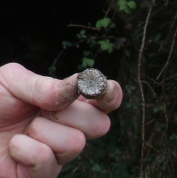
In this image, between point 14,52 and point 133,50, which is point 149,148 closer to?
point 133,50

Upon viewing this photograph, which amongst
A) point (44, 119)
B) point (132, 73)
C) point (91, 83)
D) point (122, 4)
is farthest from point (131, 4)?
point (91, 83)

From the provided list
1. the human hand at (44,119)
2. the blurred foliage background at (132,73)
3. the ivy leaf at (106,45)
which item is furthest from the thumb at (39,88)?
the ivy leaf at (106,45)

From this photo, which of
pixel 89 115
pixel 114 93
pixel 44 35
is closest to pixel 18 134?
pixel 89 115

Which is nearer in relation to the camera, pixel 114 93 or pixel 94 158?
pixel 114 93

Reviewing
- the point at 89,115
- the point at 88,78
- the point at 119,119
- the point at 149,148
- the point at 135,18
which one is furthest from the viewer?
the point at 119,119

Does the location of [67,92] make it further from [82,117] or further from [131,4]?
[131,4]
